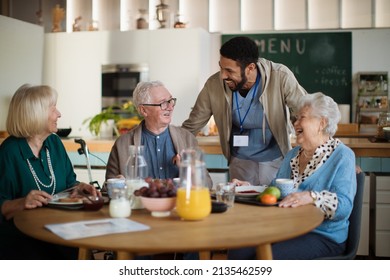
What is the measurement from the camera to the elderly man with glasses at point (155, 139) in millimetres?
2488

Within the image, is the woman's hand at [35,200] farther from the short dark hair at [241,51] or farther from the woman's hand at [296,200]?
the short dark hair at [241,51]

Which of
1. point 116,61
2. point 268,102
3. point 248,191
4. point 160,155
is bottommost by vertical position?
point 248,191

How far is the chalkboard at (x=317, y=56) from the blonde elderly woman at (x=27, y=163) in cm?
417

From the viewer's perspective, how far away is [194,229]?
5.03 ft

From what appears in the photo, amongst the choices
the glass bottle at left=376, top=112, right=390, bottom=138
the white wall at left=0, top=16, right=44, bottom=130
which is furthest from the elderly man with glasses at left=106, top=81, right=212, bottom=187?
the white wall at left=0, top=16, right=44, bottom=130

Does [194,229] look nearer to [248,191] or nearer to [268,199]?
[268,199]

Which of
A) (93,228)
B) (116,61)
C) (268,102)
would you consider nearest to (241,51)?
(268,102)

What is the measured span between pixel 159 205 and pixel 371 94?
469 cm

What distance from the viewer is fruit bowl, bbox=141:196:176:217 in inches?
66.2

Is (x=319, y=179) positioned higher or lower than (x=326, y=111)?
lower

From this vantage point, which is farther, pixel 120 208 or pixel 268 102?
pixel 268 102

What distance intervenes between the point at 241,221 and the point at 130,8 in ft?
16.8

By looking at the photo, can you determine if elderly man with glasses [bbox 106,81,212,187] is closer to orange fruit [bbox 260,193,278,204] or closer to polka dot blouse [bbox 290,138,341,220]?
polka dot blouse [bbox 290,138,341,220]
